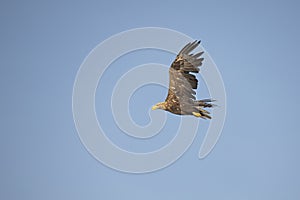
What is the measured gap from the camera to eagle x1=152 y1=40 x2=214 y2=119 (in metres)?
12.9

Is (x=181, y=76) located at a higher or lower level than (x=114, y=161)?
higher

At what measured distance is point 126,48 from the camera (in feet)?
48.8

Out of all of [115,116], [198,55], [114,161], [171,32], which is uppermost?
[171,32]

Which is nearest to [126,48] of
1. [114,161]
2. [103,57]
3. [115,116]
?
[103,57]

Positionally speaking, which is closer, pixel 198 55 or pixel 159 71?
pixel 198 55

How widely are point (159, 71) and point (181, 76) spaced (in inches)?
48.2

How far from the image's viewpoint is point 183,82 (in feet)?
43.1

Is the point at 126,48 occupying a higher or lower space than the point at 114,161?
higher

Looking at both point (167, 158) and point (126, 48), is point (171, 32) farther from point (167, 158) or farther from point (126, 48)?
point (167, 158)

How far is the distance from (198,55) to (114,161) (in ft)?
11.9

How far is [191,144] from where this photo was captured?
47.5 ft

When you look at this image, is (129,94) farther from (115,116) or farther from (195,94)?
(195,94)

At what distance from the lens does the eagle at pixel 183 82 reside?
12867 mm

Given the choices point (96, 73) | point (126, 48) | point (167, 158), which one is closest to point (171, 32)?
point (126, 48)
